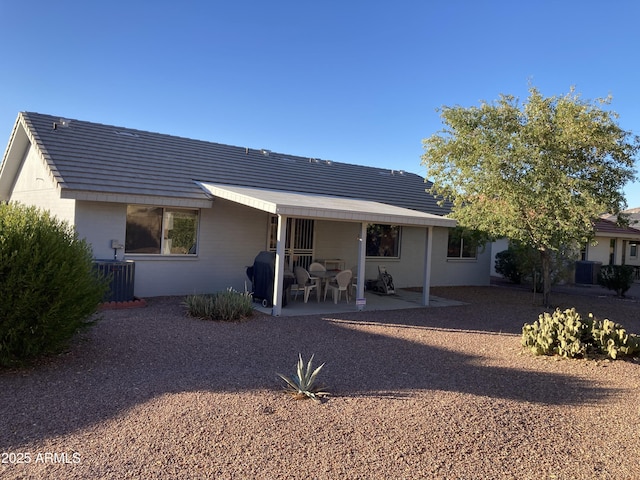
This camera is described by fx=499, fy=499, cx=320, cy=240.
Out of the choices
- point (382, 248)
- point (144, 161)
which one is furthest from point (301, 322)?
point (382, 248)

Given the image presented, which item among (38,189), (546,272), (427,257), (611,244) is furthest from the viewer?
(611,244)

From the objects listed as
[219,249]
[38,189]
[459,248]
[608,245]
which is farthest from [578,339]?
[608,245]

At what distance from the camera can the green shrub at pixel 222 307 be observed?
10099mm

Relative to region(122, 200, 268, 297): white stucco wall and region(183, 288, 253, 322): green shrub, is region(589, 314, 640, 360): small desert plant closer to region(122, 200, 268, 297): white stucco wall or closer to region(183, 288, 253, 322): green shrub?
region(183, 288, 253, 322): green shrub

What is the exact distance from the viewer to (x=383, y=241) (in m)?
17.8

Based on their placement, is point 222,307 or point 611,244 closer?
point 222,307

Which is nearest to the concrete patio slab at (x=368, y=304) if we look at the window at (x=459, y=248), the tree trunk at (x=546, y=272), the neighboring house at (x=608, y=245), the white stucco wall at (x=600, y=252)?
the tree trunk at (x=546, y=272)

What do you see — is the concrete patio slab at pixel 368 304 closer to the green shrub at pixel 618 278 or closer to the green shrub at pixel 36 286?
the green shrub at pixel 36 286

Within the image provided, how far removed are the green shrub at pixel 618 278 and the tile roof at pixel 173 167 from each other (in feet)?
21.9

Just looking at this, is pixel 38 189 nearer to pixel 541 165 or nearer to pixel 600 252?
pixel 541 165

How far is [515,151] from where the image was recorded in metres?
11.9

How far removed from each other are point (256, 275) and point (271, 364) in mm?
5209

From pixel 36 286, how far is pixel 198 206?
23.0 feet

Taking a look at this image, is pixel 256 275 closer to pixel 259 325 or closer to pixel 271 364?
pixel 259 325
